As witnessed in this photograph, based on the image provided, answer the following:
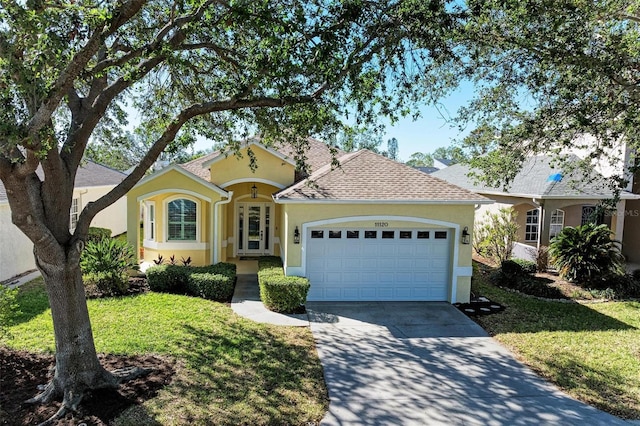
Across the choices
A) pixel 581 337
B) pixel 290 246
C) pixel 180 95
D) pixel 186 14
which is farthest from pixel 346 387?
pixel 180 95

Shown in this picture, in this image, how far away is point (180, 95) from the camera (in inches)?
439

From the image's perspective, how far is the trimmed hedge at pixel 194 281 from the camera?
1264 cm

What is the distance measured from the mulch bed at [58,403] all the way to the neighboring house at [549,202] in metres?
13.8

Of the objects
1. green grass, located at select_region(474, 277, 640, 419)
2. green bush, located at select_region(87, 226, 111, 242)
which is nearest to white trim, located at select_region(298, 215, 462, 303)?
green grass, located at select_region(474, 277, 640, 419)

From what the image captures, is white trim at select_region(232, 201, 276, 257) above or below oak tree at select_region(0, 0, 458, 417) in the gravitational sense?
below

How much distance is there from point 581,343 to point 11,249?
58.2 feet

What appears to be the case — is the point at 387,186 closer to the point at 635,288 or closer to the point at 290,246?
the point at 290,246

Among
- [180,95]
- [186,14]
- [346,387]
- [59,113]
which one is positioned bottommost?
[346,387]

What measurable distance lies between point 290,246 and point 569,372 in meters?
7.46

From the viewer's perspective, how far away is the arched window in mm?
15664

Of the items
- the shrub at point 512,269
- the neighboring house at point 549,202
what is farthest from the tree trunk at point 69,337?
the neighboring house at point 549,202

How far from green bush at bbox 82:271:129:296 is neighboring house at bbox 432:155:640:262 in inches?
562

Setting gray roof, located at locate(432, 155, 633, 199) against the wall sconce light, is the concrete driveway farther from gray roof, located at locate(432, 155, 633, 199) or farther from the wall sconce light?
gray roof, located at locate(432, 155, 633, 199)

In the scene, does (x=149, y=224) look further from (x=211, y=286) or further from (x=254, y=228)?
(x=211, y=286)
